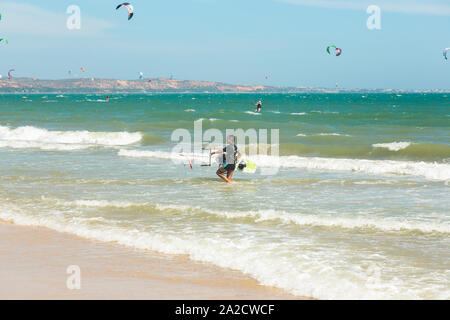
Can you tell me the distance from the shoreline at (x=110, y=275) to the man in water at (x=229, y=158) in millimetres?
5814

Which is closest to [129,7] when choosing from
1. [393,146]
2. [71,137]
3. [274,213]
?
[71,137]

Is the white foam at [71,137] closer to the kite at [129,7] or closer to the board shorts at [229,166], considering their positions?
the kite at [129,7]

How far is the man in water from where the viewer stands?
13758 mm

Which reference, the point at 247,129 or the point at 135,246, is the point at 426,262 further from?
the point at 247,129

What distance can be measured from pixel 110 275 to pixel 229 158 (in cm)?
746

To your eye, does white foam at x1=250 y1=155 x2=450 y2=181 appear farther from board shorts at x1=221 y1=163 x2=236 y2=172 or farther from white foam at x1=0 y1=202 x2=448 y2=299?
white foam at x1=0 y1=202 x2=448 y2=299

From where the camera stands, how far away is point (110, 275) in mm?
6805

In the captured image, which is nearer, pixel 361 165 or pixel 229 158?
pixel 229 158

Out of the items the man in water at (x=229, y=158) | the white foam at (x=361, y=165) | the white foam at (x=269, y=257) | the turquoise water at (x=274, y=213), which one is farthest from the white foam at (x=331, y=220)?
the white foam at (x=361, y=165)

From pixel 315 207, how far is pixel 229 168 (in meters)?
3.63

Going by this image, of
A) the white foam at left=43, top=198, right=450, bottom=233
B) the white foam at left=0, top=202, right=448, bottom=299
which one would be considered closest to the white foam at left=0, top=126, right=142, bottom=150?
the white foam at left=43, top=198, right=450, bottom=233

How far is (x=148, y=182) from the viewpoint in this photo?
48.0 feet

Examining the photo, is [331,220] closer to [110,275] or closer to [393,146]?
[110,275]

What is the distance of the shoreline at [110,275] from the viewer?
241 inches
